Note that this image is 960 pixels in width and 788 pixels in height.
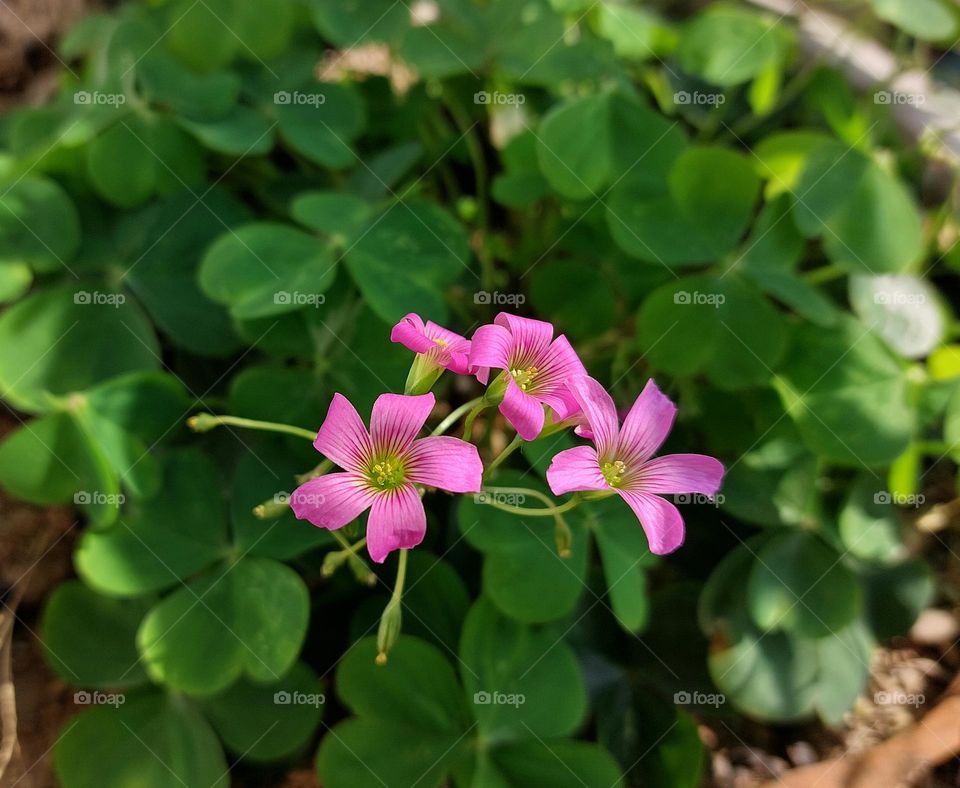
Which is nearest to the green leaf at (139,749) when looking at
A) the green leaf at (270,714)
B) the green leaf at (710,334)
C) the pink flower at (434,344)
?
the green leaf at (270,714)

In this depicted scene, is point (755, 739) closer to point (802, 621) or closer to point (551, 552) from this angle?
point (802, 621)

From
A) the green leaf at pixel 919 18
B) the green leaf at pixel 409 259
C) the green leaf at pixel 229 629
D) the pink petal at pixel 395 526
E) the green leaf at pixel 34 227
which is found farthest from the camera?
the green leaf at pixel 919 18

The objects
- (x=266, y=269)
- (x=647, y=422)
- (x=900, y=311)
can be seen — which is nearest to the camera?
(x=647, y=422)

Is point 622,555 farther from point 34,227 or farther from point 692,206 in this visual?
point 34,227

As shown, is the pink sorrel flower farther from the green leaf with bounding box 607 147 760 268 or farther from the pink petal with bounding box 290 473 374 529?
the green leaf with bounding box 607 147 760 268

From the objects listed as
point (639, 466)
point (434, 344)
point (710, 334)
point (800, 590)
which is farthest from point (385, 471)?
point (800, 590)

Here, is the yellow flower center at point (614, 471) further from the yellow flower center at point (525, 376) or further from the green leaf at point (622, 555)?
the green leaf at point (622, 555)

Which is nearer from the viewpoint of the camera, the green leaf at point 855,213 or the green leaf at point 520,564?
the green leaf at point 520,564
